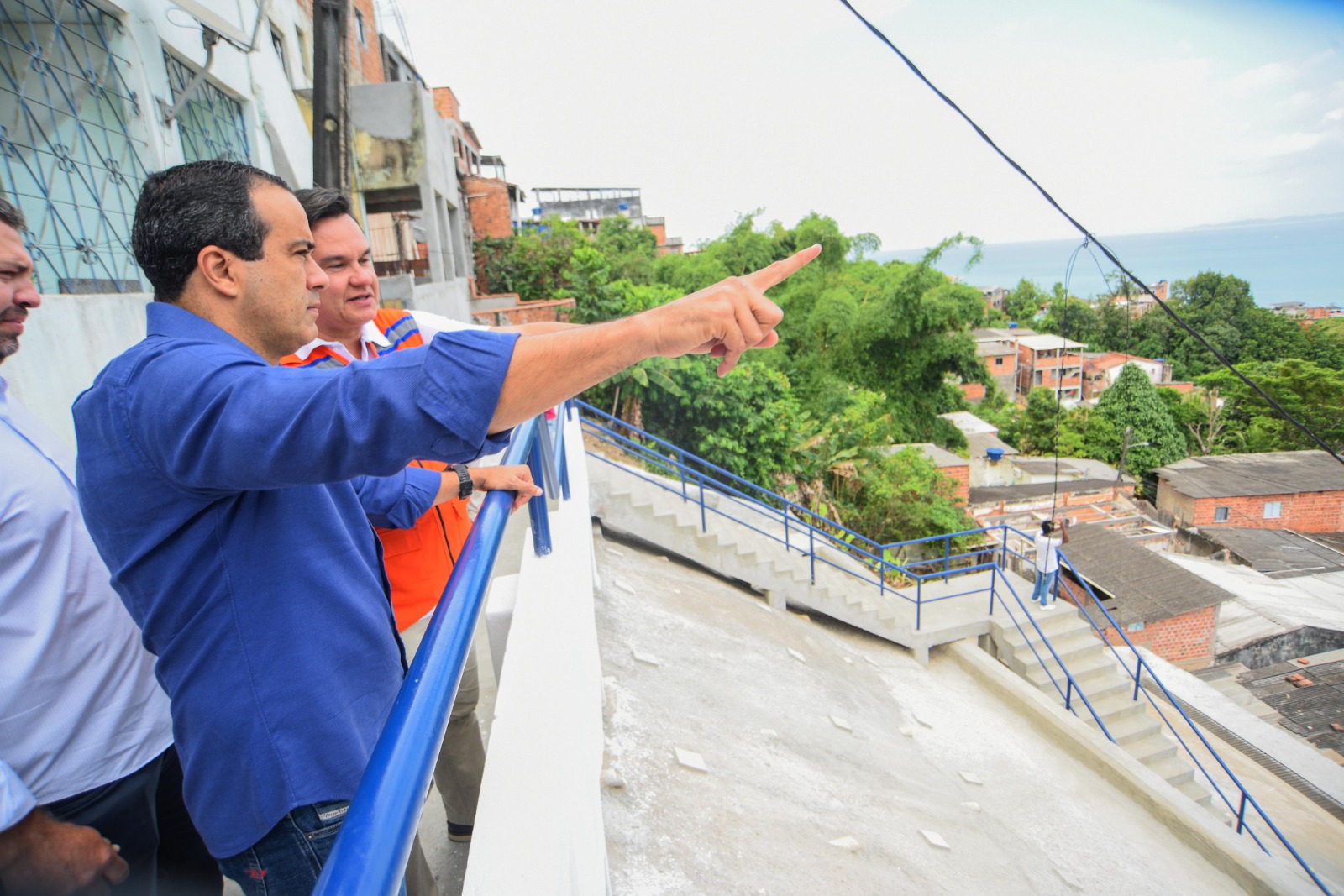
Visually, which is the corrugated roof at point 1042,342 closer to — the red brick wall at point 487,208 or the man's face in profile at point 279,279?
the red brick wall at point 487,208

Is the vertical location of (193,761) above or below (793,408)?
above

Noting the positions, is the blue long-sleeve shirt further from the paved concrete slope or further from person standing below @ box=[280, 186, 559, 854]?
the paved concrete slope

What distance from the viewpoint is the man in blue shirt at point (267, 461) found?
81 centimetres

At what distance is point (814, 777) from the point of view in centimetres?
396

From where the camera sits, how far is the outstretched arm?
2.76ft

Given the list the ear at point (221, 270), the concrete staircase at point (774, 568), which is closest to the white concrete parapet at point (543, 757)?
the ear at point (221, 270)

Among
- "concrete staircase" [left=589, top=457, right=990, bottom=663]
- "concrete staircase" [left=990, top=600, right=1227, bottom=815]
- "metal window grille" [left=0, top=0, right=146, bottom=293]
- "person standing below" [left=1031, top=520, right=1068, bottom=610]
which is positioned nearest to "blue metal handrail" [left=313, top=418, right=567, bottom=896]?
"metal window grille" [left=0, top=0, right=146, bottom=293]

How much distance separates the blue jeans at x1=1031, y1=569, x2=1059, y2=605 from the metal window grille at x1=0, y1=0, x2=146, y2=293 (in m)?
9.76

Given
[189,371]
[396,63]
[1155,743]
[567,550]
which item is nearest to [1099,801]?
[1155,743]

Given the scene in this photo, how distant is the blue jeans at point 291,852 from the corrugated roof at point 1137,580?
17.0m

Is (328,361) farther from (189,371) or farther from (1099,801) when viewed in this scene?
(1099,801)

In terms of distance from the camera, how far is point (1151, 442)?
3039 cm

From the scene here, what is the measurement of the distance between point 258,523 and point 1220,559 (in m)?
26.5

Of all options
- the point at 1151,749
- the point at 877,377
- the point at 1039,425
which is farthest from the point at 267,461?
the point at 1039,425
